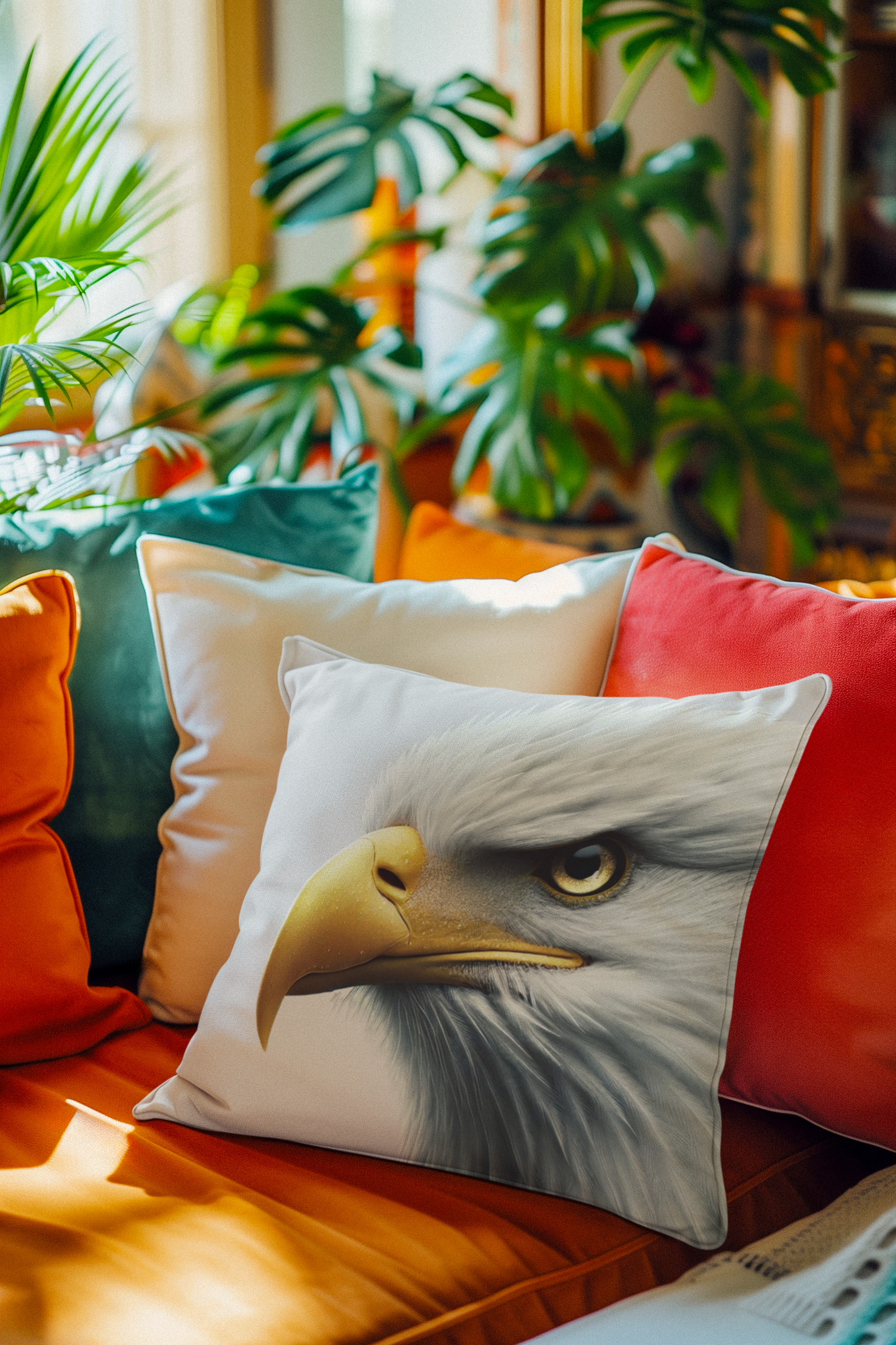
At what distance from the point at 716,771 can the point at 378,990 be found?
27 cm

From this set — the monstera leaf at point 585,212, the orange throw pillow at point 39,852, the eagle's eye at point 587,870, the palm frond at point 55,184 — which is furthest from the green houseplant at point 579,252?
the eagle's eye at point 587,870

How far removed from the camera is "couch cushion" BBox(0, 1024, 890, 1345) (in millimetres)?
717

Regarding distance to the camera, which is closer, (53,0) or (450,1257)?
(450,1257)

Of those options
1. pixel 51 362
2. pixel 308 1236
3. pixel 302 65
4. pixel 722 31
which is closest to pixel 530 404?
pixel 722 31

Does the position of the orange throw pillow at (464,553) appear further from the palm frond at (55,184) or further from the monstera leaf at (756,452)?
the monstera leaf at (756,452)

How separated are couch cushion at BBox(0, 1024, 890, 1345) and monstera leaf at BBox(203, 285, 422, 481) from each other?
3.60 ft

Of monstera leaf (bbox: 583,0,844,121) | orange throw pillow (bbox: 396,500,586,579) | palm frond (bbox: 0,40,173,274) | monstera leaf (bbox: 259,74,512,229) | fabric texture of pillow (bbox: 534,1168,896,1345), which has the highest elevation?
monstera leaf (bbox: 583,0,844,121)

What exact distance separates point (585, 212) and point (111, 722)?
1165mm

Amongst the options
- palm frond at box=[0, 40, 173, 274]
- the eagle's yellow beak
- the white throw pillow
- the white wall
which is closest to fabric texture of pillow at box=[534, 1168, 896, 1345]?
the eagle's yellow beak

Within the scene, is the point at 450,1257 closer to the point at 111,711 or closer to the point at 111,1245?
the point at 111,1245

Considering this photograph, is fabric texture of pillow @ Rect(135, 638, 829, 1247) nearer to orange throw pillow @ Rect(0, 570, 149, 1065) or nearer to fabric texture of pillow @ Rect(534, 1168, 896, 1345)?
fabric texture of pillow @ Rect(534, 1168, 896, 1345)

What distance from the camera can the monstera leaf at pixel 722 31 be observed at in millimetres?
1650

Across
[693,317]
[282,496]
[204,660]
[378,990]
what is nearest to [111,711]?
[204,660]

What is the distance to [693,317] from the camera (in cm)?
291
